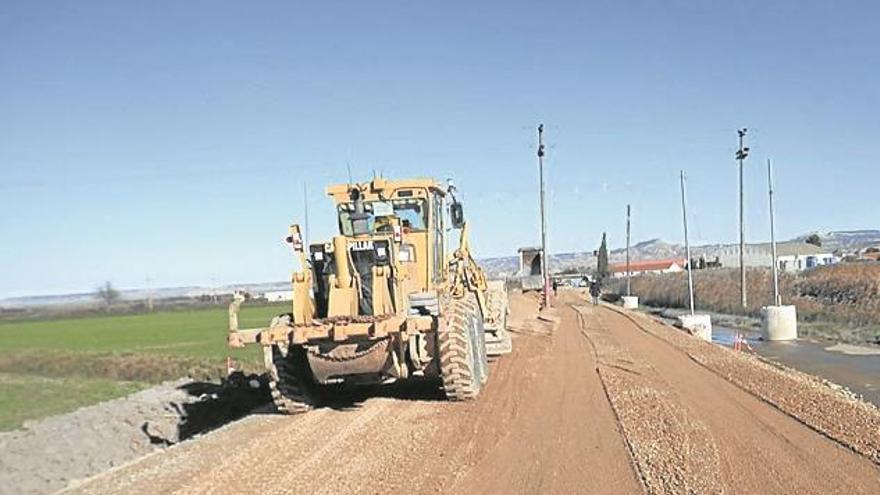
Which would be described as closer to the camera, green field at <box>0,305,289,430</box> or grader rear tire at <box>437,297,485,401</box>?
grader rear tire at <box>437,297,485,401</box>

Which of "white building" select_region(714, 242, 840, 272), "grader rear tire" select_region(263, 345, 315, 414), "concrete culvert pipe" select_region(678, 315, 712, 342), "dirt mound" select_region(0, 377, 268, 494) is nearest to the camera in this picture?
"grader rear tire" select_region(263, 345, 315, 414)

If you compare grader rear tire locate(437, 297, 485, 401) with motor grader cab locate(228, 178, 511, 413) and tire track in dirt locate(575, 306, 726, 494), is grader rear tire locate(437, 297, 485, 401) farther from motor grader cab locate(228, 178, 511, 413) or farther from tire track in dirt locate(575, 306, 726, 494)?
tire track in dirt locate(575, 306, 726, 494)

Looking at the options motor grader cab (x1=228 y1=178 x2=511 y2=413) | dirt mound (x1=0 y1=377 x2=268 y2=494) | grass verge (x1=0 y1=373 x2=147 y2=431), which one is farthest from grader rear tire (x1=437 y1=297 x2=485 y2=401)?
grass verge (x1=0 y1=373 x2=147 y2=431)

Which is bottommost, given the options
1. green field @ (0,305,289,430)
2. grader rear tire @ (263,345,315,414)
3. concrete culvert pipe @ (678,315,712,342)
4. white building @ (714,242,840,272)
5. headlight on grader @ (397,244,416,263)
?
green field @ (0,305,289,430)

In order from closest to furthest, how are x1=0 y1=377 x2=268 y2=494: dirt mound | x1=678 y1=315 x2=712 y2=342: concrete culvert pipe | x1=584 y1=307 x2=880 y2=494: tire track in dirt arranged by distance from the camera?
x1=584 y1=307 x2=880 y2=494: tire track in dirt, x1=0 y1=377 x2=268 y2=494: dirt mound, x1=678 y1=315 x2=712 y2=342: concrete culvert pipe

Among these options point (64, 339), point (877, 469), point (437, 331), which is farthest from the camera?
point (64, 339)

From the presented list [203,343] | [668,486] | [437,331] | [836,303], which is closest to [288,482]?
[668,486]

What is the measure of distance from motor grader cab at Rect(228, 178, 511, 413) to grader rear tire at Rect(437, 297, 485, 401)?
2 centimetres

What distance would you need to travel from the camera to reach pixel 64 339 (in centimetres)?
5472

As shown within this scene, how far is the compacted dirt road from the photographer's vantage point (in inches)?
367

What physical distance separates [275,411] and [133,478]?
6017 millimetres

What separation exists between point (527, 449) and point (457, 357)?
11.8 feet

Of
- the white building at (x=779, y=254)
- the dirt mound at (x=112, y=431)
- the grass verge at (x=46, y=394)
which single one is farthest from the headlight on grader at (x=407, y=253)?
the white building at (x=779, y=254)

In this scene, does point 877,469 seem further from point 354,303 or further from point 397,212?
point 397,212
